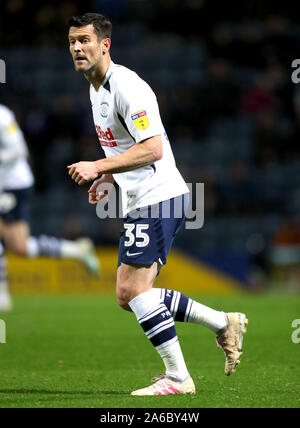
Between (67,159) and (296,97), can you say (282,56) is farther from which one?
(67,159)

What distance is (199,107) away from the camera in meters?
17.0

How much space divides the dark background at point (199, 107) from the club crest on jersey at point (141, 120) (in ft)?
32.5

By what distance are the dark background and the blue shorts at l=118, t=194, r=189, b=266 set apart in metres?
9.63

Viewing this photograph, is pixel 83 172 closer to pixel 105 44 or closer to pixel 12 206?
pixel 105 44

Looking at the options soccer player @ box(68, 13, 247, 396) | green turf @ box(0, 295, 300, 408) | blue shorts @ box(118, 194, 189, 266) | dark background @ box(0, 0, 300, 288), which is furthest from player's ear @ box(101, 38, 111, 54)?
dark background @ box(0, 0, 300, 288)

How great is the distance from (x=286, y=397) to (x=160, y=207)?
132cm

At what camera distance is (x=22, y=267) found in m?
14.3

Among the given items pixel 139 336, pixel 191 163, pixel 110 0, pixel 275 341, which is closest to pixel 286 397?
pixel 275 341

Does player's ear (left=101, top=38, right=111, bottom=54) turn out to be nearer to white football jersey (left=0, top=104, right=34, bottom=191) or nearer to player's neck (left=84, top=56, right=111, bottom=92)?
player's neck (left=84, top=56, right=111, bottom=92)

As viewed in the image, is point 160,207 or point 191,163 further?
point 191,163

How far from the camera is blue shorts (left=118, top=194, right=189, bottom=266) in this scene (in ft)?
15.9

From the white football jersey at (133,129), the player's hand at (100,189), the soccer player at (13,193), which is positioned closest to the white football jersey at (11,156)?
the soccer player at (13,193)

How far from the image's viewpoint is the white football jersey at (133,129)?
4816 millimetres

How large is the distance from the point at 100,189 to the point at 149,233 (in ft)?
2.51
